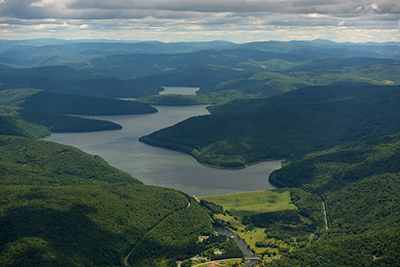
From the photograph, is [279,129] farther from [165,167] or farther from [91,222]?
[91,222]

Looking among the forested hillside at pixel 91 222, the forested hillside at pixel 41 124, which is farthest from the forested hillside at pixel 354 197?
the forested hillside at pixel 41 124

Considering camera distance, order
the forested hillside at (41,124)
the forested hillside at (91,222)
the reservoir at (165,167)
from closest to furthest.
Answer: the forested hillside at (91,222)
the reservoir at (165,167)
the forested hillside at (41,124)

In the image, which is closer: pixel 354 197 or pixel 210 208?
pixel 210 208

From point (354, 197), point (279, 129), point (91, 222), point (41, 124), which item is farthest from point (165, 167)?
point (41, 124)

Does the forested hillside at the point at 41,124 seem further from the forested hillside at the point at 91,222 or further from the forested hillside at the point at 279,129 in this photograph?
the forested hillside at the point at 91,222

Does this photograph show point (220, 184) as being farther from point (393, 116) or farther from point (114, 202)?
point (393, 116)

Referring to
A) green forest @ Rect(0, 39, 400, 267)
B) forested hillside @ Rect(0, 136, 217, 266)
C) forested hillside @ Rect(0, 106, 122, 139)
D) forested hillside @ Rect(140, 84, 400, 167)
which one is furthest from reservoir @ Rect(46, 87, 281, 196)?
forested hillside @ Rect(0, 136, 217, 266)

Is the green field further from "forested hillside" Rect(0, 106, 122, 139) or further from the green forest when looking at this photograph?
"forested hillside" Rect(0, 106, 122, 139)
